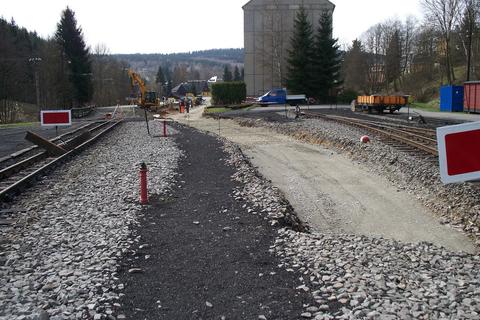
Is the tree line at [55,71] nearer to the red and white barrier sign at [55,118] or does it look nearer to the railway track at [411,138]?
the red and white barrier sign at [55,118]

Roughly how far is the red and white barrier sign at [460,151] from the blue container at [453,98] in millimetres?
44012

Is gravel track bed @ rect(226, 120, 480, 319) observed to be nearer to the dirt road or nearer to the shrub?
the dirt road

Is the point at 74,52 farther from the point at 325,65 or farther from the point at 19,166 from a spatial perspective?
the point at 19,166

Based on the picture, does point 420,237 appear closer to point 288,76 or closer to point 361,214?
point 361,214

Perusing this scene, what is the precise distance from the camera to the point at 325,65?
6581 centimetres

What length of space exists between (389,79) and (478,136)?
287ft

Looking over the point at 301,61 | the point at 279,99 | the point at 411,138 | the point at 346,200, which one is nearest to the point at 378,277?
the point at 346,200

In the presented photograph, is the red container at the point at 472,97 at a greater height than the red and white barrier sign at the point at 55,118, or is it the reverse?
the red container at the point at 472,97

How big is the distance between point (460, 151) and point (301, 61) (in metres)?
65.0

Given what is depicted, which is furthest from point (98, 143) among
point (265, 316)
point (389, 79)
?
point (389, 79)

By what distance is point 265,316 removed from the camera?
5.04m

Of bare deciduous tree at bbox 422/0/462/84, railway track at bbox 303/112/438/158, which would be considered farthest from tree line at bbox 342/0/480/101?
railway track at bbox 303/112/438/158

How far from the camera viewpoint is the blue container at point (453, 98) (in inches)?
1669

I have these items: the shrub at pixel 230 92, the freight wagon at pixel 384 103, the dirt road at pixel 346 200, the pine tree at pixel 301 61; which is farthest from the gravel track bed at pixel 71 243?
the pine tree at pixel 301 61
